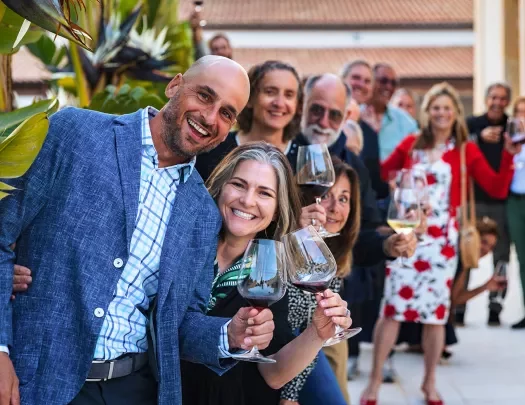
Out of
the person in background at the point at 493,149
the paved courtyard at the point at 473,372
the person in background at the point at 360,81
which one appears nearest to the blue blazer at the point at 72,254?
the paved courtyard at the point at 473,372

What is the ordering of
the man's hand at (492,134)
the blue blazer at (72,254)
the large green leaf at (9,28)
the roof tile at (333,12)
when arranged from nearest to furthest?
the blue blazer at (72,254)
the large green leaf at (9,28)
the man's hand at (492,134)
the roof tile at (333,12)

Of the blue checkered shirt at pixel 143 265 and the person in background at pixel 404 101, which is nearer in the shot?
the blue checkered shirt at pixel 143 265

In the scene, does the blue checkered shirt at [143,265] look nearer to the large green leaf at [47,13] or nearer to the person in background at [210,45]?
the large green leaf at [47,13]

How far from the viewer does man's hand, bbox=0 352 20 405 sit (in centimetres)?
259

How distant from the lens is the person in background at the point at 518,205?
974 cm

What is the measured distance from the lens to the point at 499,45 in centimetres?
2239

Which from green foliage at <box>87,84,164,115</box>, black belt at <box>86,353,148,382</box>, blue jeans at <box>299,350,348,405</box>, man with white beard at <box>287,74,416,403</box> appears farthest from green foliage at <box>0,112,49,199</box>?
green foliage at <box>87,84,164,115</box>

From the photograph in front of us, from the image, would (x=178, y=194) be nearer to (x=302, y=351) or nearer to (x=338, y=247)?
(x=302, y=351)

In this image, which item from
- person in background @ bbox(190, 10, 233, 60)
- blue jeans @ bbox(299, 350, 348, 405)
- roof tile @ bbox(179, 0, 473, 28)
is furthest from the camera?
roof tile @ bbox(179, 0, 473, 28)

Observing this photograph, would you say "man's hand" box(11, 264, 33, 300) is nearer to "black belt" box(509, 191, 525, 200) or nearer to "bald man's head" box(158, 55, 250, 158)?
"bald man's head" box(158, 55, 250, 158)

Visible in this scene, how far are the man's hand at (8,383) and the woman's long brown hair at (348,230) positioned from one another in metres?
2.25

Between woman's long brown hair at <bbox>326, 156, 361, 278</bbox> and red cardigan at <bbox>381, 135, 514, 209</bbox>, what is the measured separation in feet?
8.23

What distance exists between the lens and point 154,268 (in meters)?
2.93

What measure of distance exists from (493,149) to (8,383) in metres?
8.04
